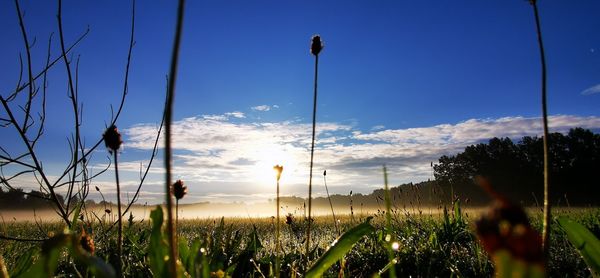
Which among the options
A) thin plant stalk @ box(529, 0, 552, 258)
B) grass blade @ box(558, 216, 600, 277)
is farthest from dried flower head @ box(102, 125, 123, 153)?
grass blade @ box(558, 216, 600, 277)

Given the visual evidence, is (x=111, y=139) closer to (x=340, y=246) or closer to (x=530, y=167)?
(x=340, y=246)

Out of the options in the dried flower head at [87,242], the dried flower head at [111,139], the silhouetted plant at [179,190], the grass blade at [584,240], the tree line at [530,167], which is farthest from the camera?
the tree line at [530,167]

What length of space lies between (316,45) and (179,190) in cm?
122

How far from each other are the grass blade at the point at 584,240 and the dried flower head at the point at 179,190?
184 cm

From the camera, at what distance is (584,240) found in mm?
1682

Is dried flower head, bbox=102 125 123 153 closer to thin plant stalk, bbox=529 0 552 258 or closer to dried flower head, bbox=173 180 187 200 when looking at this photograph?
dried flower head, bbox=173 180 187 200

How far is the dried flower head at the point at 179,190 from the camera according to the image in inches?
88.4

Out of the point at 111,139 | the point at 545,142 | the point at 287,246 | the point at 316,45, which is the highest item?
the point at 316,45

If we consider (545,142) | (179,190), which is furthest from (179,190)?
(545,142)

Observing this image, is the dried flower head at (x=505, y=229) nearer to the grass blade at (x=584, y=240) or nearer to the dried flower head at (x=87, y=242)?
the dried flower head at (x=87, y=242)

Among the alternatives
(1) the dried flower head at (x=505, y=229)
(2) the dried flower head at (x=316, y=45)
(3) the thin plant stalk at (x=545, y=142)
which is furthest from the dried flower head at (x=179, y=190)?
(1) the dried flower head at (x=505, y=229)

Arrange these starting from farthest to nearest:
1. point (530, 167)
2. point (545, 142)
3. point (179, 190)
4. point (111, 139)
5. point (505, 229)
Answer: point (530, 167) < point (179, 190) < point (111, 139) < point (545, 142) < point (505, 229)

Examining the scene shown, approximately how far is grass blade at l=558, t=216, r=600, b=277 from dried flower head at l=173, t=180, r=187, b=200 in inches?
72.4

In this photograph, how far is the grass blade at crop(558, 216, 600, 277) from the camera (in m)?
1.65
